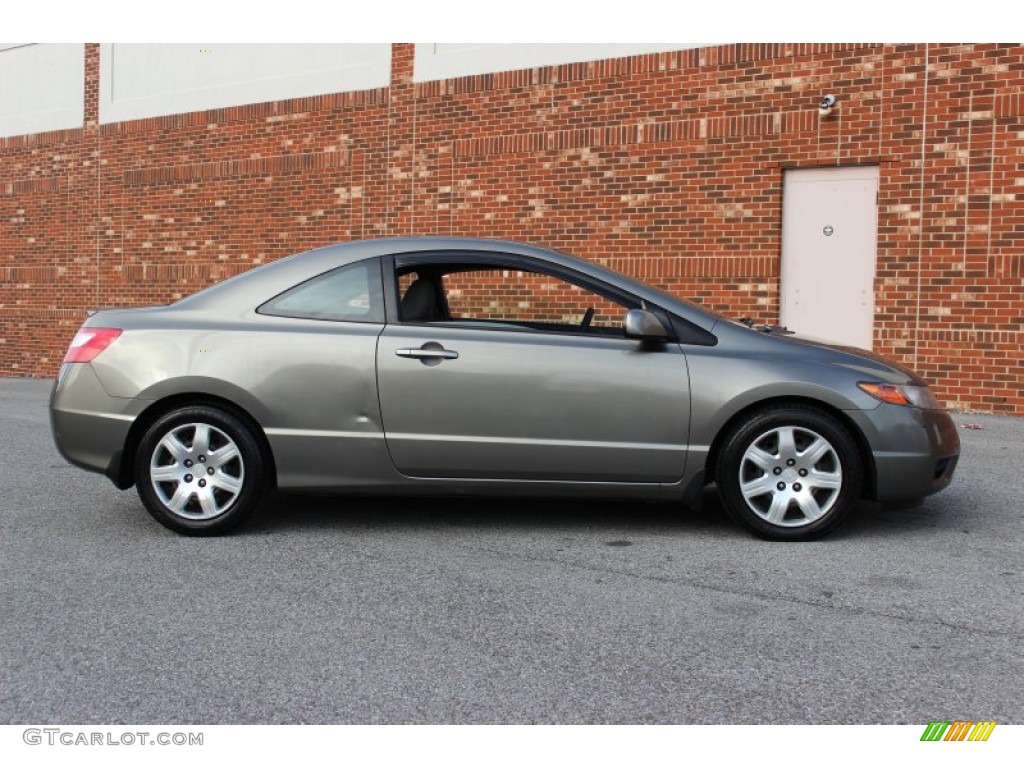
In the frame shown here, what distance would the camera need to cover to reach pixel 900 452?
4.78 metres

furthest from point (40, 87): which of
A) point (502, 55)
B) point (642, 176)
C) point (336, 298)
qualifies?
point (336, 298)

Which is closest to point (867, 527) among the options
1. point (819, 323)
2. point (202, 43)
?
point (819, 323)

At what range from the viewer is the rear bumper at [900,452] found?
15.7 ft

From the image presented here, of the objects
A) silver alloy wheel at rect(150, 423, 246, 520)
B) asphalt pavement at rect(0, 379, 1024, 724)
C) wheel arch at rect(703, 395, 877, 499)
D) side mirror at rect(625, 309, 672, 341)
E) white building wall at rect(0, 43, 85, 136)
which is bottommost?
asphalt pavement at rect(0, 379, 1024, 724)

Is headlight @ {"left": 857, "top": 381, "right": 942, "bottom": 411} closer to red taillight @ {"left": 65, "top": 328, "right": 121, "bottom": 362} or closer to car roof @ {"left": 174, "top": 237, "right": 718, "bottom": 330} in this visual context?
car roof @ {"left": 174, "top": 237, "right": 718, "bottom": 330}

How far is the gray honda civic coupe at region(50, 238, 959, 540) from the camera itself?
4.80 m

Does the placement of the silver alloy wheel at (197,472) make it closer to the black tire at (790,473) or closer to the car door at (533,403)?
the car door at (533,403)

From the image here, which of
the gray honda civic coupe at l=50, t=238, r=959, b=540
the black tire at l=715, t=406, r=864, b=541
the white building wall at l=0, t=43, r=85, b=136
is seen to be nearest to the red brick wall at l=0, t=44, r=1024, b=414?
the white building wall at l=0, t=43, r=85, b=136

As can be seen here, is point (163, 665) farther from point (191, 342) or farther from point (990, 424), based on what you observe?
point (990, 424)

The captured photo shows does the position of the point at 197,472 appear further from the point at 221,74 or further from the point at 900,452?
the point at 221,74

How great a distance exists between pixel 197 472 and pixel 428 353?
1301 millimetres

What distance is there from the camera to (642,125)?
11844 mm

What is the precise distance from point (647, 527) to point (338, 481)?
5.33ft
